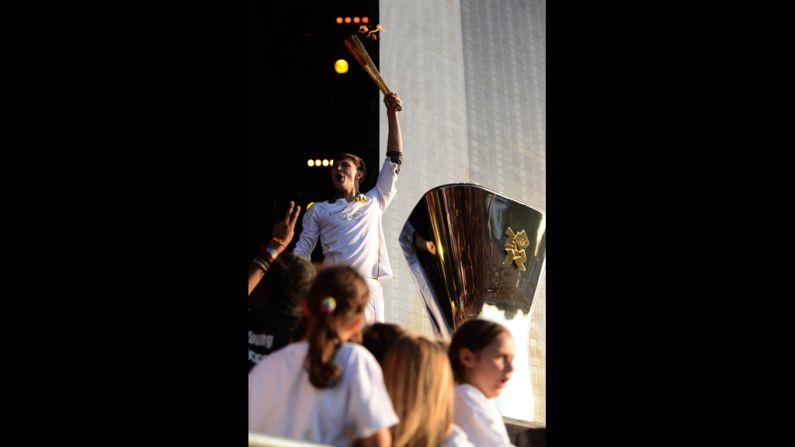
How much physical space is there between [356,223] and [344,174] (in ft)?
0.68

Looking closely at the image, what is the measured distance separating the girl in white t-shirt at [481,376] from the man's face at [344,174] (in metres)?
0.73

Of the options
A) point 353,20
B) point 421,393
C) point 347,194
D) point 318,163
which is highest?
point 353,20

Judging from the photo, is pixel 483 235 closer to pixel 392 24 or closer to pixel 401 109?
pixel 401 109

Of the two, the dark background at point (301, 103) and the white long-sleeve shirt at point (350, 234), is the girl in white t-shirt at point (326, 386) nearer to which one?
the white long-sleeve shirt at point (350, 234)

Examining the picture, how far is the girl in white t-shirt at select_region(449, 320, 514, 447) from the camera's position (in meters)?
3.29

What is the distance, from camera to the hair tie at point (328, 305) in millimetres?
3014

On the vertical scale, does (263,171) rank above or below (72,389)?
above

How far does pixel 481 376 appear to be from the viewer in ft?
11.1

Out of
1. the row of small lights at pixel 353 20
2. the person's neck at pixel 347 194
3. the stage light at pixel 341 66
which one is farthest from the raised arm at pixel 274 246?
Answer: the row of small lights at pixel 353 20

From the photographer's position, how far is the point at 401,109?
4.04m

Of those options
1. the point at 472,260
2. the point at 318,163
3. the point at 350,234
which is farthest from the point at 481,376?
the point at 318,163

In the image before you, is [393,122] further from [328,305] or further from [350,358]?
[350,358]
